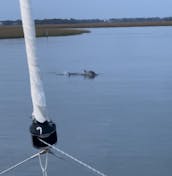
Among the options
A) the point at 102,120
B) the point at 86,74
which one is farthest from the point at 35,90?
the point at 86,74

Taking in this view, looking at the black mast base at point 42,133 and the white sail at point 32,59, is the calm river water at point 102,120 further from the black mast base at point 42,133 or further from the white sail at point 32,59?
the white sail at point 32,59

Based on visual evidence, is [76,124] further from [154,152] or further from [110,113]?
[154,152]

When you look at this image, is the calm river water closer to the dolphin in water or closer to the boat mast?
the dolphin in water

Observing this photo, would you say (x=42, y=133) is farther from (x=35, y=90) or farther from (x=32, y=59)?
(x=32, y=59)

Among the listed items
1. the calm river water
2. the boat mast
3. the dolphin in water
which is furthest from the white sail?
the dolphin in water

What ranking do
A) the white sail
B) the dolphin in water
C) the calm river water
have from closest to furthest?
the white sail → the calm river water → the dolphin in water

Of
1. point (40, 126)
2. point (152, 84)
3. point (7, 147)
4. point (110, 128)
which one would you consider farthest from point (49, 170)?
point (152, 84)
